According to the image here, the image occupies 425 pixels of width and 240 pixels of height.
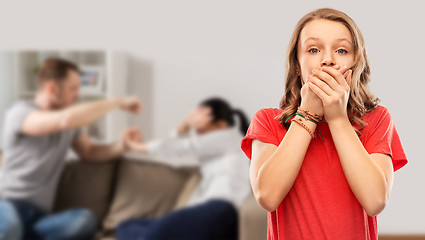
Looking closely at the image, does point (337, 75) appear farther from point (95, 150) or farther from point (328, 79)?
point (95, 150)

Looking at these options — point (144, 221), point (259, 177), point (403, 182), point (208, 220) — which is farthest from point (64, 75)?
point (259, 177)

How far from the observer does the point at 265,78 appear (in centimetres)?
254

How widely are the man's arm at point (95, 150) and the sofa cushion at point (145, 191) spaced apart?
108 mm

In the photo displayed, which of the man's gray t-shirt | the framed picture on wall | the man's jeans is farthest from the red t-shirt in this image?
the framed picture on wall

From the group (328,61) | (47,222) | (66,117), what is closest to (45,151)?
(66,117)

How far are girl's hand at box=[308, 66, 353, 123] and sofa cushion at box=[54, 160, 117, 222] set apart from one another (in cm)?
202

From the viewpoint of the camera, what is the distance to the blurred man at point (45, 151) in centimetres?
215

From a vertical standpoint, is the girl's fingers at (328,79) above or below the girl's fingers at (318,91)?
above

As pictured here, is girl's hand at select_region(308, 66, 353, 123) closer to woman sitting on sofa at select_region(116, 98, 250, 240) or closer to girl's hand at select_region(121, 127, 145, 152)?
woman sitting on sofa at select_region(116, 98, 250, 240)

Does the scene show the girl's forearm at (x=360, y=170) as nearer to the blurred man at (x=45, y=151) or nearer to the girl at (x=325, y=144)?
the girl at (x=325, y=144)

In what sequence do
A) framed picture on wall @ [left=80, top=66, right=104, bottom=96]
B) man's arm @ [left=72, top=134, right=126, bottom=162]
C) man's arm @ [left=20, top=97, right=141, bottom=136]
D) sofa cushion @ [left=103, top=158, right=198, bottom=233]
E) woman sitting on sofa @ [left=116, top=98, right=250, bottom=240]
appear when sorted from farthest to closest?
framed picture on wall @ [left=80, top=66, right=104, bottom=96] → man's arm @ [left=72, top=134, right=126, bottom=162] → sofa cushion @ [left=103, top=158, right=198, bottom=233] → man's arm @ [left=20, top=97, right=141, bottom=136] → woman sitting on sofa @ [left=116, top=98, right=250, bottom=240]

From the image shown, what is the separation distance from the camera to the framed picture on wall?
2.62 meters

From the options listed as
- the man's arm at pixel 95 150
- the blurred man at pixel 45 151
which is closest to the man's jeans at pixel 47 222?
the blurred man at pixel 45 151

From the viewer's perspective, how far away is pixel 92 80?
263cm
